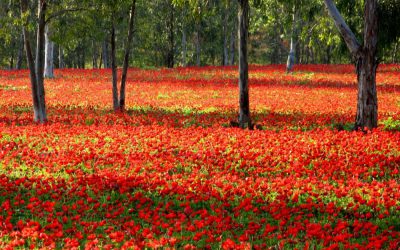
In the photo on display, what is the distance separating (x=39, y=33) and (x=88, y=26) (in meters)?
1.68

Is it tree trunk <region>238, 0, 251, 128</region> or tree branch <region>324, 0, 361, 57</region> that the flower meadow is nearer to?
tree trunk <region>238, 0, 251, 128</region>

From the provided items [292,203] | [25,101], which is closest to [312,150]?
[292,203]

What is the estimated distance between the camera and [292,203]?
25.5 feet

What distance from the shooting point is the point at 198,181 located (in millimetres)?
8555

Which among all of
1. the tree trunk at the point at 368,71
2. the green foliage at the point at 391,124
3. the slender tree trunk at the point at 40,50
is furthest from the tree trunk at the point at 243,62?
the slender tree trunk at the point at 40,50

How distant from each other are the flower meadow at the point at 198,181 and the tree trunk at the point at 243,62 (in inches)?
22.6

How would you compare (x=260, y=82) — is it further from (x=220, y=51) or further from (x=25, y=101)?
(x=220, y=51)

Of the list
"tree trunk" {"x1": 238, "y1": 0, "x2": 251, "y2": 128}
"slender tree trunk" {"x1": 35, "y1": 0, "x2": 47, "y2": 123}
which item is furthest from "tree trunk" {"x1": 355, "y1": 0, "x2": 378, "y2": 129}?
"slender tree trunk" {"x1": 35, "y1": 0, "x2": 47, "y2": 123}

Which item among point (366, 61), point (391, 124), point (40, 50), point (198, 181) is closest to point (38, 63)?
point (40, 50)

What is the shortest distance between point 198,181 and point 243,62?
6.63m

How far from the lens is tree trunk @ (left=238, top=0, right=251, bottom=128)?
1401 cm

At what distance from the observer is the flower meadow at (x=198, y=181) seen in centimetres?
636

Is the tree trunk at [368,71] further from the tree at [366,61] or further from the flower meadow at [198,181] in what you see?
the flower meadow at [198,181]

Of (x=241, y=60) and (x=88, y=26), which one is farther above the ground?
(x=88, y=26)
